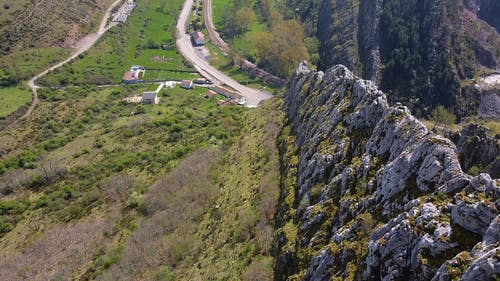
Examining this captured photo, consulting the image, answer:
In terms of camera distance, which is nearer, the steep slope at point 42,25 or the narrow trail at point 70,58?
the narrow trail at point 70,58

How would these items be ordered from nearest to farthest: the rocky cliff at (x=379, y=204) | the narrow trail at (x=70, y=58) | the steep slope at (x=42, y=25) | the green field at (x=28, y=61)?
the rocky cliff at (x=379, y=204) < the narrow trail at (x=70, y=58) < the green field at (x=28, y=61) < the steep slope at (x=42, y=25)

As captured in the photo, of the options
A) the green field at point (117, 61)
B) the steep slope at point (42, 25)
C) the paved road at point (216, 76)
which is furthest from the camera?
the steep slope at point (42, 25)

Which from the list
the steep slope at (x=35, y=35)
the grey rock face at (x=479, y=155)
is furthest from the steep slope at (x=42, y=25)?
the grey rock face at (x=479, y=155)

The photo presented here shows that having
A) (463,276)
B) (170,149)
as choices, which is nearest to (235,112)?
(170,149)

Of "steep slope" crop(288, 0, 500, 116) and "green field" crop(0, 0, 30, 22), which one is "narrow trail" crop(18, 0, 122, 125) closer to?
"green field" crop(0, 0, 30, 22)

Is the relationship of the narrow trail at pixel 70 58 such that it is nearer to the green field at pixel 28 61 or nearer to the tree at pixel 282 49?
the green field at pixel 28 61

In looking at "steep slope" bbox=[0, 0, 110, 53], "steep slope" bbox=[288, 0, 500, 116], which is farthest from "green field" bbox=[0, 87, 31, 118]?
"steep slope" bbox=[288, 0, 500, 116]
